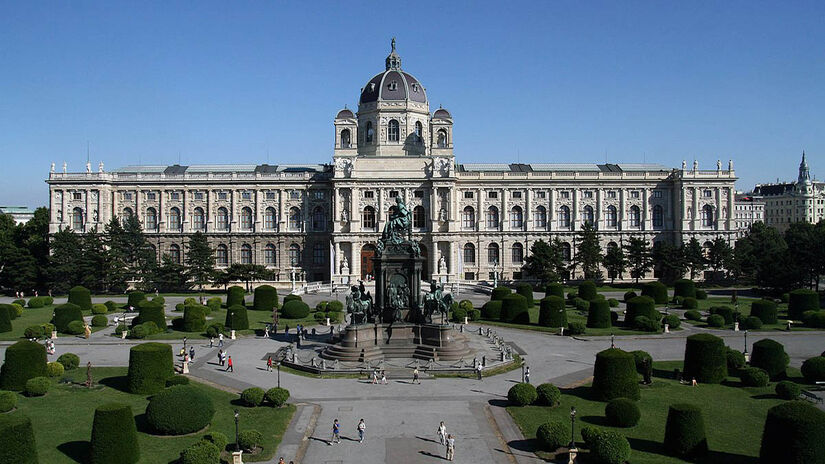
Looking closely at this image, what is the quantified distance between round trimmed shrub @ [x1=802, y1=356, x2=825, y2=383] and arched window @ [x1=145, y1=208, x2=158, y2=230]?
8046 centimetres

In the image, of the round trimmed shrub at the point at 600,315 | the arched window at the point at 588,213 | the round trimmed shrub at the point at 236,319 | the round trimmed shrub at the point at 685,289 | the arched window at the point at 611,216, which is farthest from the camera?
the arched window at the point at 611,216

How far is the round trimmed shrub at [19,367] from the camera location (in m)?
34.6

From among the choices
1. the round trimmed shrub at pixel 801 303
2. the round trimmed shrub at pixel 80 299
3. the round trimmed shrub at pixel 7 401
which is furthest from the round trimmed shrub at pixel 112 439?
the round trimmed shrub at pixel 801 303

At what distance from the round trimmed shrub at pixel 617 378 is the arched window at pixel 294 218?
65.8 meters

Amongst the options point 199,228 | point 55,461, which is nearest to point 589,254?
point 199,228

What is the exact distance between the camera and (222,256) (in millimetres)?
93562

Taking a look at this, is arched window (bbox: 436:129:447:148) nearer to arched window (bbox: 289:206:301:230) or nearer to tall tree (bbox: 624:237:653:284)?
arched window (bbox: 289:206:301:230)

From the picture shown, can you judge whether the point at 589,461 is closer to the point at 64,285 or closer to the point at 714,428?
the point at 714,428

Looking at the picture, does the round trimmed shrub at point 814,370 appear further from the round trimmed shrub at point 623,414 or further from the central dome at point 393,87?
the central dome at point 393,87

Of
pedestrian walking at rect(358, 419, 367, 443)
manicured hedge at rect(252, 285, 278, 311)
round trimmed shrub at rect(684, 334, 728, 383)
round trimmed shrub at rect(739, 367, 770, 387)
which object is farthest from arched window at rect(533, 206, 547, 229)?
pedestrian walking at rect(358, 419, 367, 443)

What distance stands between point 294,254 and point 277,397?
Result: 6233cm

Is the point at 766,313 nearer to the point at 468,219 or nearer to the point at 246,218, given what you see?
the point at 468,219

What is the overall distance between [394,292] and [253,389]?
14.1 metres

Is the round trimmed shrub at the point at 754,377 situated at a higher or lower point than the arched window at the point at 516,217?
lower
